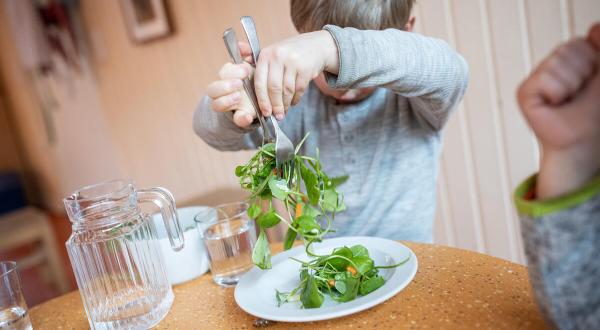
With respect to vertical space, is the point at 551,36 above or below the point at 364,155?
above

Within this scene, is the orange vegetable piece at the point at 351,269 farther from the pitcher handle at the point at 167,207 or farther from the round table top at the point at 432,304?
the pitcher handle at the point at 167,207

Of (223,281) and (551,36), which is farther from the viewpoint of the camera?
(551,36)

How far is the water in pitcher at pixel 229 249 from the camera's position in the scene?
77 centimetres

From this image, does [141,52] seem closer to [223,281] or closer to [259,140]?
[259,140]

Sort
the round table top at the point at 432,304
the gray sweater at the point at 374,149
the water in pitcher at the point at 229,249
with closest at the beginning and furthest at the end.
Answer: the round table top at the point at 432,304 → the water in pitcher at the point at 229,249 → the gray sweater at the point at 374,149

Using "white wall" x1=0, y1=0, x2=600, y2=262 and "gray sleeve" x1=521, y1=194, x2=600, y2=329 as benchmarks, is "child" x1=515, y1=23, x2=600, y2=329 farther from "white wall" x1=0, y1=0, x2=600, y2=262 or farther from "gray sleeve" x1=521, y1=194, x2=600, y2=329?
"white wall" x1=0, y1=0, x2=600, y2=262

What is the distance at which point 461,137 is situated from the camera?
1.42m

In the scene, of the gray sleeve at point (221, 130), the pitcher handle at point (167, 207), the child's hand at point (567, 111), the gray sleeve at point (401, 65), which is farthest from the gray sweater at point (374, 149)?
the child's hand at point (567, 111)

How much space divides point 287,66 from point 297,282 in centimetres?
29

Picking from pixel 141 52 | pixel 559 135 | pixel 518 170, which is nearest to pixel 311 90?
pixel 518 170

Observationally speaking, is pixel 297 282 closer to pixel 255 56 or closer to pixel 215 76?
pixel 255 56

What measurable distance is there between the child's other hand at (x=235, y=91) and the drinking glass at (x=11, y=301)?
1.14ft

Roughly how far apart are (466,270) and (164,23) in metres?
1.97

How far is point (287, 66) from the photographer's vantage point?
0.64 metres
